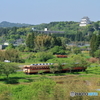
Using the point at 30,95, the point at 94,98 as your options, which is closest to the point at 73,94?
the point at 94,98

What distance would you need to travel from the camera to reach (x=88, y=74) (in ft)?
121

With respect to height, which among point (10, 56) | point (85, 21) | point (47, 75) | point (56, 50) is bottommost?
point (47, 75)

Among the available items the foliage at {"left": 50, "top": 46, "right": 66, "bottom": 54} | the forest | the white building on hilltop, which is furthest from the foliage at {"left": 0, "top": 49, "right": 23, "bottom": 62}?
the white building on hilltop

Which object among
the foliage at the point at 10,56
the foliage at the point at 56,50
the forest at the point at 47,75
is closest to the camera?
the forest at the point at 47,75

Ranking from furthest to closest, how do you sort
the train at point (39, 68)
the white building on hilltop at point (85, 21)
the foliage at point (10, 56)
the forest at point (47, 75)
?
the white building on hilltop at point (85, 21)
the foliage at point (10, 56)
the train at point (39, 68)
the forest at point (47, 75)

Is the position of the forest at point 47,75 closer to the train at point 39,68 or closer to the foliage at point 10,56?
the foliage at point 10,56

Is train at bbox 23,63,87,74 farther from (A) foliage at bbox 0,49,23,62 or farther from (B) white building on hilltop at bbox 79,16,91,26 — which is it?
(B) white building on hilltop at bbox 79,16,91,26

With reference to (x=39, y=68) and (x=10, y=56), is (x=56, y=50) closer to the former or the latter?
(x=10, y=56)

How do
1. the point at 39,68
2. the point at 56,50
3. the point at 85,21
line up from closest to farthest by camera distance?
the point at 39,68
the point at 56,50
the point at 85,21

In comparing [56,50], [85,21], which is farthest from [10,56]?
[85,21]

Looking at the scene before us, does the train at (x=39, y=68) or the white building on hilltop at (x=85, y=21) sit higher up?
the white building on hilltop at (x=85, y=21)

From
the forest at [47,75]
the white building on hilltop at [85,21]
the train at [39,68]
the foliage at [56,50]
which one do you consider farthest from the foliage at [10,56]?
the white building on hilltop at [85,21]

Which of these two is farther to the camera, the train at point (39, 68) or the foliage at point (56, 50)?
the foliage at point (56, 50)

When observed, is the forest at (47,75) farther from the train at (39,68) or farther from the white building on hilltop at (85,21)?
the white building on hilltop at (85,21)
